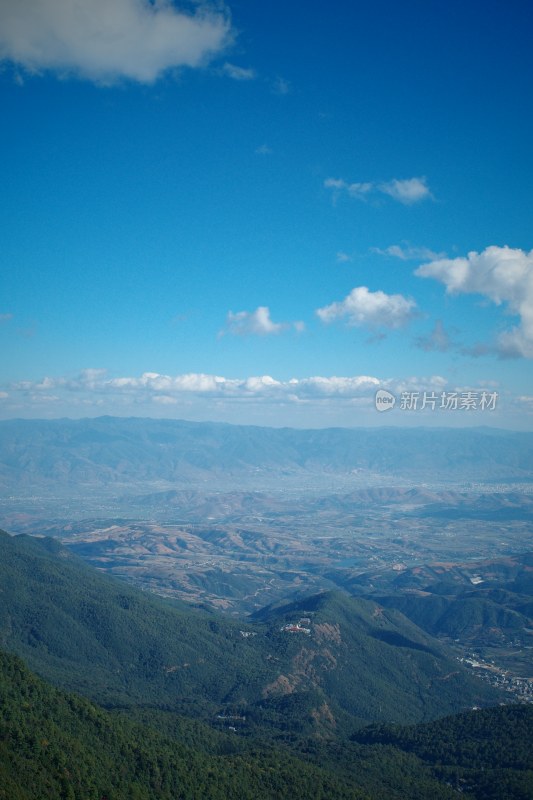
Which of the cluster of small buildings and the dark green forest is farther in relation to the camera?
the cluster of small buildings

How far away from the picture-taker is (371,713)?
106 m

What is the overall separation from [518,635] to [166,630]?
9165 centimetres

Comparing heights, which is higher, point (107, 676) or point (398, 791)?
point (398, 791)

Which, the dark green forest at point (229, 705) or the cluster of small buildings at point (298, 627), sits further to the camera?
the cluster of small buildings at point (298, 627)

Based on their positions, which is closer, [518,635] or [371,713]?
[371,713]

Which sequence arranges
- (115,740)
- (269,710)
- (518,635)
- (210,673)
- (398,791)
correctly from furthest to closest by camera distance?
(518,635)
(210,673)
(269,710)
(398,791)
(115,740)

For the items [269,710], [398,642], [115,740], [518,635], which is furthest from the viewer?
[518,635]

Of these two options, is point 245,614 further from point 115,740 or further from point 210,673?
point 115,740

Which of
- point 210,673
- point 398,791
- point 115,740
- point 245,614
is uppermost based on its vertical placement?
point 115,740

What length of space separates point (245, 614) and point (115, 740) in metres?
130

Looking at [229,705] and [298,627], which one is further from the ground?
[298,627]

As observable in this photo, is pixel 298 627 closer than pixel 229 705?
No

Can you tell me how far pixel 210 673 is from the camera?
110 m

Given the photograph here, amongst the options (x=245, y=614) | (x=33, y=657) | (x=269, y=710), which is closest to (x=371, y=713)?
(x=269, y=710)
